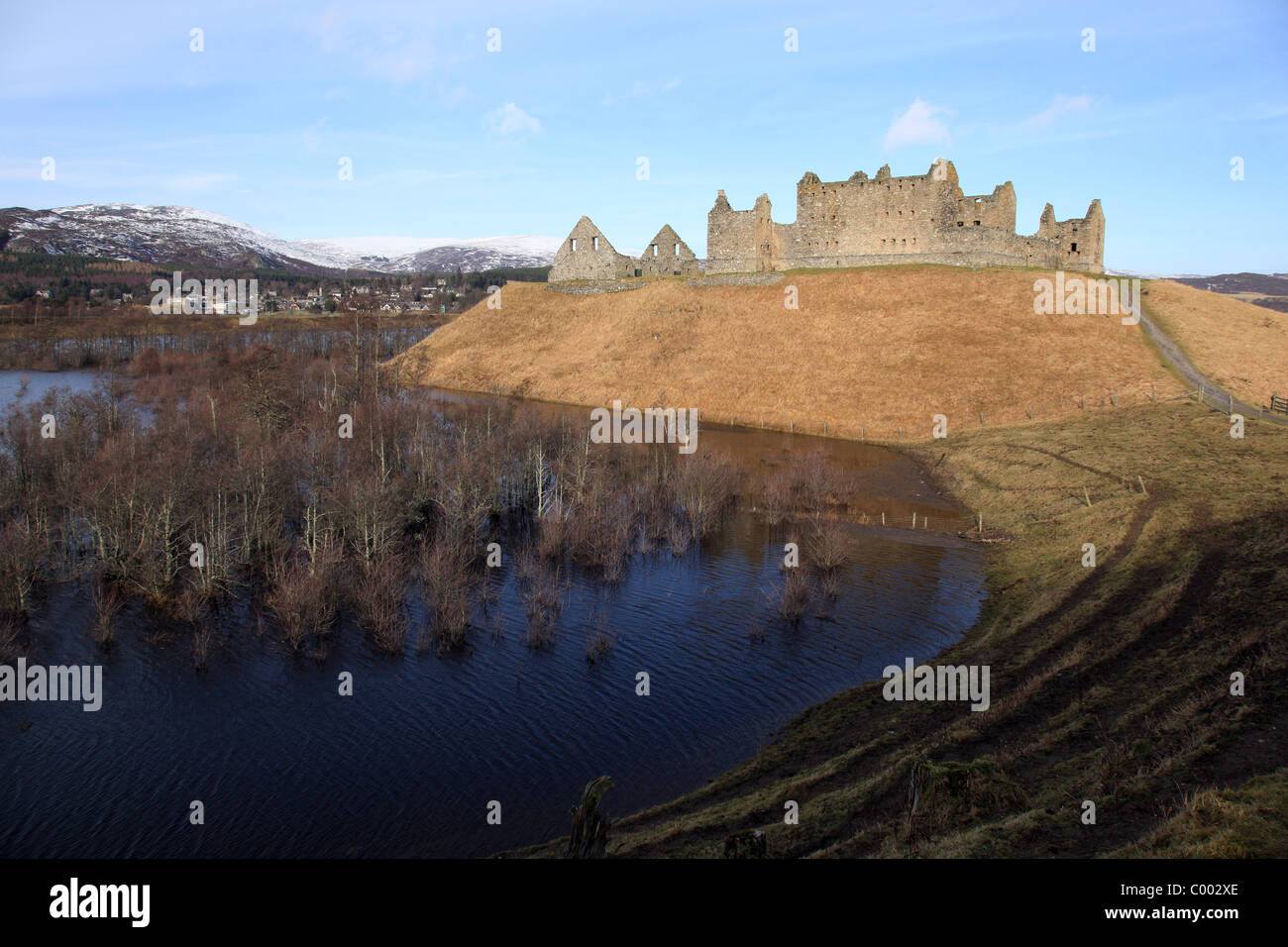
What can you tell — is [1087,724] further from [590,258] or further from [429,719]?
[590,258]

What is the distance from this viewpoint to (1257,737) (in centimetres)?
1426

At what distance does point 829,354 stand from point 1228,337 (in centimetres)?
2927

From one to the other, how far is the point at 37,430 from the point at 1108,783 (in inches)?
1752

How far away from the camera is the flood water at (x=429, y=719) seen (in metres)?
16.7

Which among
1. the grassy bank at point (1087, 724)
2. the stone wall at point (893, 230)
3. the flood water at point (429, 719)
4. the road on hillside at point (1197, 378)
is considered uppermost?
the stone wall at point (893, 230)

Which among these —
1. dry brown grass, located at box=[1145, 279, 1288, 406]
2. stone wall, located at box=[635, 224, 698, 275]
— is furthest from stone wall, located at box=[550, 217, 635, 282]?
dry brown grass, located at box=[1145, 279, 1288, 406]

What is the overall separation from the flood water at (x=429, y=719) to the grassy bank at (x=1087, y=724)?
172 centimetres

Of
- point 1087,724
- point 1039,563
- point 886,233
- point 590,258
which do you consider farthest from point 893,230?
point 1087,724

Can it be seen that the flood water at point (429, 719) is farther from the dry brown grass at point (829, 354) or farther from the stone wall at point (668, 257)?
the stone wall at point (668, 257)

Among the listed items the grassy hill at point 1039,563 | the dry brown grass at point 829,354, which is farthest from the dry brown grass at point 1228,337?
the dry brown grass at point 829,354

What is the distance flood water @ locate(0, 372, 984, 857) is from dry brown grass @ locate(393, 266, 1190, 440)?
1277 inches

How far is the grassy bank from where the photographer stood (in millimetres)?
12102
